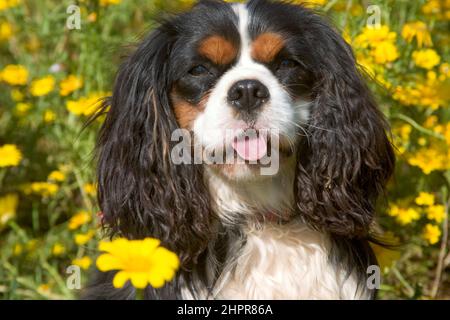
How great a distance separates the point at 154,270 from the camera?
184 centimetres

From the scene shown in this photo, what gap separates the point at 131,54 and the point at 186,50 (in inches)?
13.1

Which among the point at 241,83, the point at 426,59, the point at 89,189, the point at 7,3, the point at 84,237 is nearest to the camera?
the point at 241,83

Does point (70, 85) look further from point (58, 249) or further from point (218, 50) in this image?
point (218, 50)

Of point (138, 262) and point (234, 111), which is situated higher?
point (234, 111)

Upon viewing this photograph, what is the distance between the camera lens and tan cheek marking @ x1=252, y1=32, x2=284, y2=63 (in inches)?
110

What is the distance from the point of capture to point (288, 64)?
2.85m

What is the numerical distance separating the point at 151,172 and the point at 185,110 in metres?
0.25

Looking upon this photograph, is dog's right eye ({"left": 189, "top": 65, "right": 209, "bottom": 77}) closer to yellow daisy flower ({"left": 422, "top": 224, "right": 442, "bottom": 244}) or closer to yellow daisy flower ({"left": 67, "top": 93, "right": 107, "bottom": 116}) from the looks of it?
yellow daisy flower ({"left": 67, "top": 93, "right": 107, "bottom": 116})

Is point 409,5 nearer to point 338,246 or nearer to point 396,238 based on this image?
point 396,238

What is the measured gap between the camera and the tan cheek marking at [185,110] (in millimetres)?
2791

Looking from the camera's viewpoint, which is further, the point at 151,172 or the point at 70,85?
the point at 70,85

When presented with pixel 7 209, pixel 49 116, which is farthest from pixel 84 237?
pixel 49 116

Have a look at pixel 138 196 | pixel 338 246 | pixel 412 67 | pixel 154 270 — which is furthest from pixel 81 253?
pixel 154 270

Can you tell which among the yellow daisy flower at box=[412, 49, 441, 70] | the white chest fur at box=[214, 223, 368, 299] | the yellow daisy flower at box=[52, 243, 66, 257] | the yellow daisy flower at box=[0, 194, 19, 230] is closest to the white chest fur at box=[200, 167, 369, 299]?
the white chest fur at box=[214, 223, 368, 299]
